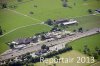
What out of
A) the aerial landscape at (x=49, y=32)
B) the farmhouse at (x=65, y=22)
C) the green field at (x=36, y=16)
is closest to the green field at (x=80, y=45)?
the aerial landscape at (x=49, y=32)

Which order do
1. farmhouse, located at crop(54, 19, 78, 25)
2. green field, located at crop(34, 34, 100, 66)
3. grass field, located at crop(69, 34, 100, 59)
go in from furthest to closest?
farmhouse, located at crop(54, 19, 78, 25)
grass field, located at crop(69, 34, 100, 59)
green field, located at crop(34, 34, 100, 66)

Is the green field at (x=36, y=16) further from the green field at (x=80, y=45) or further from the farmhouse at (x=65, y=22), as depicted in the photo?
the green field at (x=80, y=45)

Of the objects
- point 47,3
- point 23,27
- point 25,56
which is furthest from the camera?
point 47,3

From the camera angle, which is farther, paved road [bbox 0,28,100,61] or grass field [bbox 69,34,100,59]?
grass field [bbox 69,34,100,59]

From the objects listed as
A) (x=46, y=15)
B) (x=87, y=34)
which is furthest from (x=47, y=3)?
(x=87, y=34)

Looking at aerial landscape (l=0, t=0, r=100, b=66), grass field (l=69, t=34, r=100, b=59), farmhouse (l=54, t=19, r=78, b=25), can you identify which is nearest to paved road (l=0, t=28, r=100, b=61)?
aerial landscape (l=0, t=0, r=100, b=66)

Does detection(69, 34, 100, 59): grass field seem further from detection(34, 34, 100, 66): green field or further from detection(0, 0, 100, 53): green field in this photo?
detection(0, 0, 100, 53): green field

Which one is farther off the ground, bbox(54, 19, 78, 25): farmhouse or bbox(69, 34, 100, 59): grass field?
bbox(54, 19, 78, 25): farmhouse

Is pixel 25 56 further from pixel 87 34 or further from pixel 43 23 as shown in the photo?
pixel 87 34
